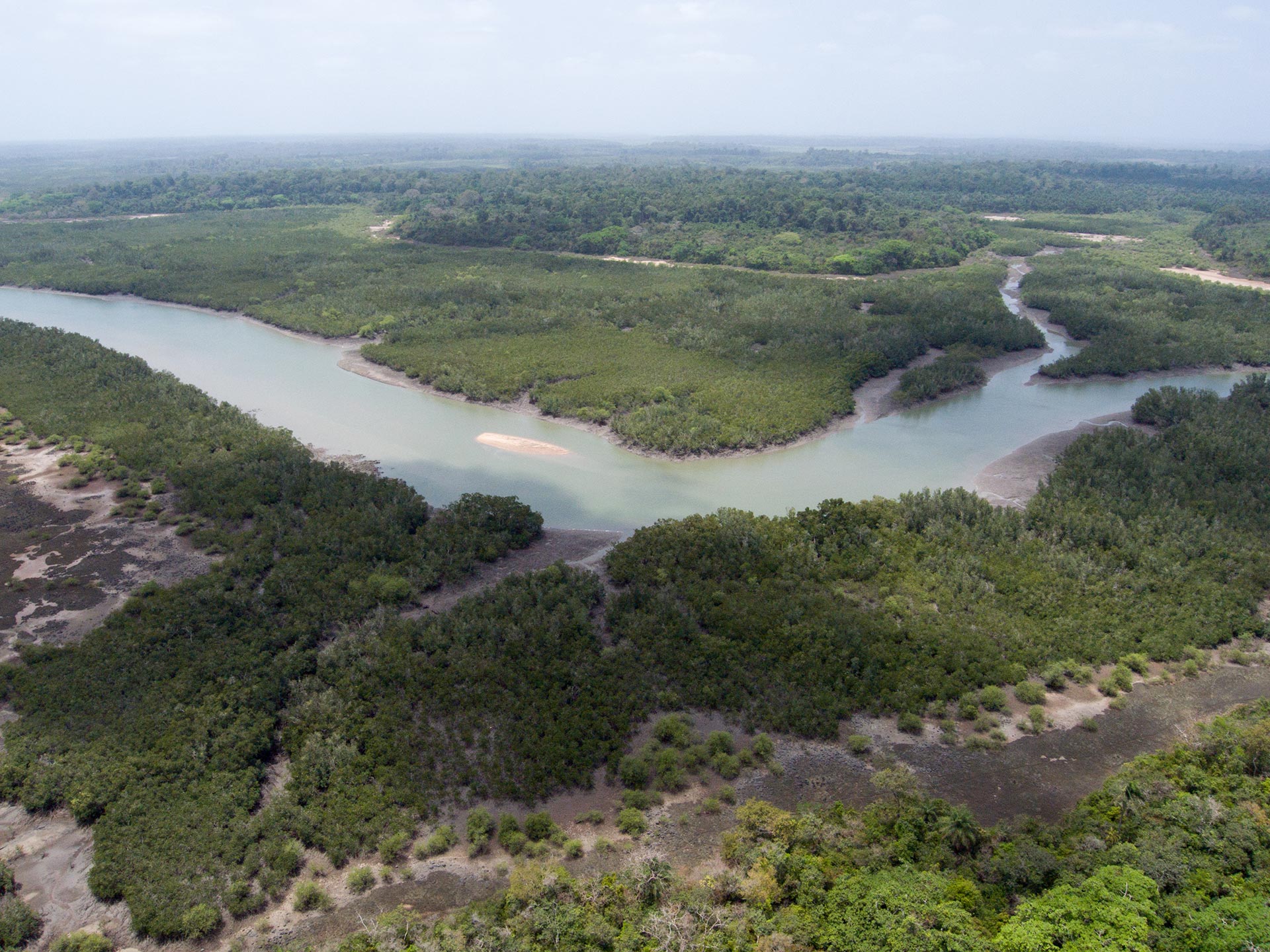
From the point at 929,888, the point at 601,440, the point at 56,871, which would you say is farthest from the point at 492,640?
the point at 601,440

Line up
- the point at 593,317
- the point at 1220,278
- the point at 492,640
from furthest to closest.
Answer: the point at 1220,278 → the point at 593,317 → the point at 492,640

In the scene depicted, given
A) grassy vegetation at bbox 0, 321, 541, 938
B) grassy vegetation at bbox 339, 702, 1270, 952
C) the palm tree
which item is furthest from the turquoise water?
the palm tree

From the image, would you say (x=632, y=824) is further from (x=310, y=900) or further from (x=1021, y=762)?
(x=1021, y=762)

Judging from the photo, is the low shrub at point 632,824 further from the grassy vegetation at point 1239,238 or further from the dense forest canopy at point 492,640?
the grassy vegetation at point 1239,238

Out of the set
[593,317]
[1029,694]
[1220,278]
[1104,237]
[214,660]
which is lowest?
[1029,694]

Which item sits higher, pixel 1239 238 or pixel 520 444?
pixel 1239 238

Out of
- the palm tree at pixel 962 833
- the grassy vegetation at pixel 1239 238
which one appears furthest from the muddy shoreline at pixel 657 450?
the grassy vegetation at pixel 1239 238

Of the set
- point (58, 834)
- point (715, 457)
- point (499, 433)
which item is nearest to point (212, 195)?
point (499, 433)
